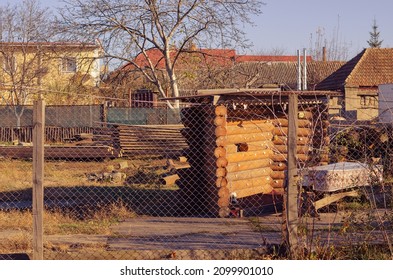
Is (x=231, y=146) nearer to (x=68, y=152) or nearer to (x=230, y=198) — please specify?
(x=230, y=198)

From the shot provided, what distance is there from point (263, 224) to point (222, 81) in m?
22.3

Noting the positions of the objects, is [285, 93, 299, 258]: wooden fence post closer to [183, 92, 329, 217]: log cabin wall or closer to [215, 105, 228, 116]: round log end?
[183, 92, 329, 217]: log cabin wall

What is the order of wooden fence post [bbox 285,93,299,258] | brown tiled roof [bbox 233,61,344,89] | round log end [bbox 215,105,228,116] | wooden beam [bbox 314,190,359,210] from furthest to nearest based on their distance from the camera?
brown tiled roof [bbox 233,61,344,89] → round log end [bbox 215,105,228,116] → wooden beam [bbox 314,190,359,210] → wooden fence post [bbox 285,93,299,258]

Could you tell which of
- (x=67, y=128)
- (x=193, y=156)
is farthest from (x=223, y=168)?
(x=67, y=128)

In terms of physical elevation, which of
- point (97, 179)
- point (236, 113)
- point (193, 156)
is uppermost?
point (236, 113)

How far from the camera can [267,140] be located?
538 inches

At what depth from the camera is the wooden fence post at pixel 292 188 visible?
7148 mm

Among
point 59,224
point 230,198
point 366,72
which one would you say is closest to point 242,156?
point 230,198

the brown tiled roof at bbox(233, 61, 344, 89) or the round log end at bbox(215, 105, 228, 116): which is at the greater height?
the brown tiled roof at bbox(233, 61, 344, 89)

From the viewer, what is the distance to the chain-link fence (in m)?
7.87

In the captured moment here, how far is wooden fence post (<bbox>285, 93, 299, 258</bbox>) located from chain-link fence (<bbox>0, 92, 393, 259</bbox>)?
9 centimetres

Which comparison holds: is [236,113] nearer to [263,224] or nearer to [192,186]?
[192,186]

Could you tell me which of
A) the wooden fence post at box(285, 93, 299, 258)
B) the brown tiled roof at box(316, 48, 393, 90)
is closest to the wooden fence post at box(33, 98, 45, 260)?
the wooden fence post at box(285, 93, 299, 258)

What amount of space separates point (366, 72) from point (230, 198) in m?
29.8
